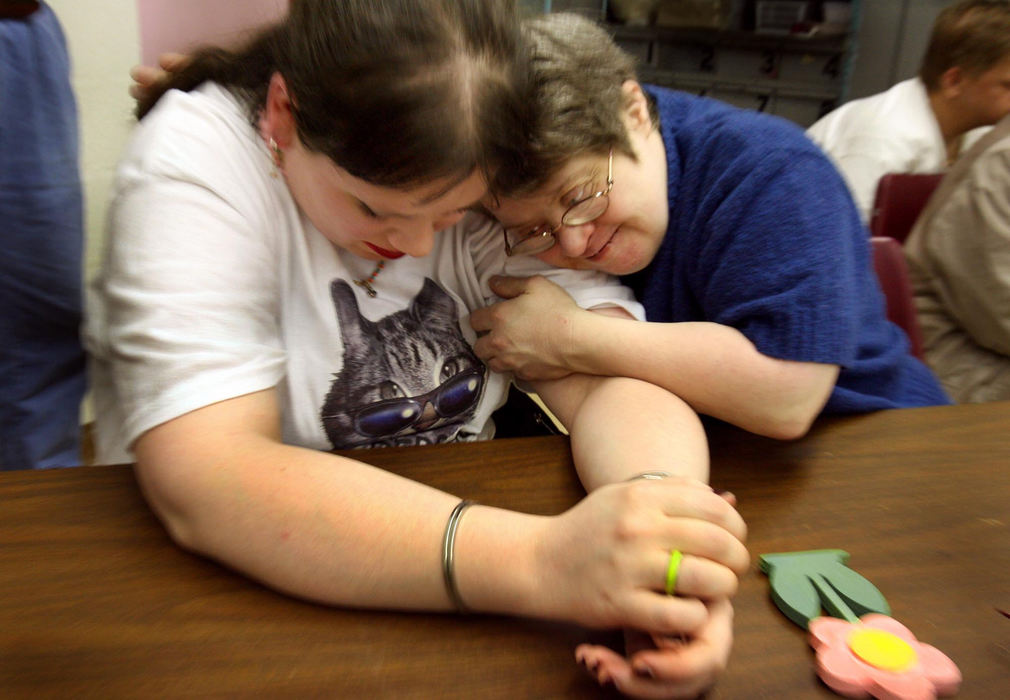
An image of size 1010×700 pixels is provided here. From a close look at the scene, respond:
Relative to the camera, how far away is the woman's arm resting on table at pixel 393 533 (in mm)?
579

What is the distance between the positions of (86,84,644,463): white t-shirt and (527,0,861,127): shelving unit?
11.4 ft

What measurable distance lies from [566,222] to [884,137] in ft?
6.80

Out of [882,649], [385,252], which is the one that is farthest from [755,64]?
[882,649]

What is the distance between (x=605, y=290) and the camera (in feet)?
3.38

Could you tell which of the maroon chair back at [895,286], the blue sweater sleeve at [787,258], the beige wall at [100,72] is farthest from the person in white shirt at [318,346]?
the beige wall at [100,72]

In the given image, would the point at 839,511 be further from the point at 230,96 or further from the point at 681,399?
the point at 230,96

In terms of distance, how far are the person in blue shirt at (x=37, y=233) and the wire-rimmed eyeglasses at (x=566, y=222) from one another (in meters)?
0.60

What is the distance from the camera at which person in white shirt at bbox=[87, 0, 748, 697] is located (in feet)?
1.94

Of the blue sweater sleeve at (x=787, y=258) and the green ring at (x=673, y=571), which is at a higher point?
the blue sweater sleeve at (x=787, y=258)

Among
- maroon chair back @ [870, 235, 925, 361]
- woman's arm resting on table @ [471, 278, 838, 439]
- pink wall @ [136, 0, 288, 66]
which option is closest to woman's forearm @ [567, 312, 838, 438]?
woman's arm resting on table @ [471, 278, 838, 439]

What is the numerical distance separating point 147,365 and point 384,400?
Answer: 12.8 inches

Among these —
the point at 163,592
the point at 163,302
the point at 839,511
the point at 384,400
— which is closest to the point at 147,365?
the point at 163,302

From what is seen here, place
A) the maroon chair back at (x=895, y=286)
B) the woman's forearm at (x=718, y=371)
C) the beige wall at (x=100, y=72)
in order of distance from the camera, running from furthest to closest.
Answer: the beige wall at (x=100, y=72) < the maroon chair back at (x=895, y=286) < the woman's forearm at (x=718, y=371)

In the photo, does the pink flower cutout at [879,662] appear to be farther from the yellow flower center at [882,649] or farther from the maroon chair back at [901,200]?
the maroon chair back at [901,200]
